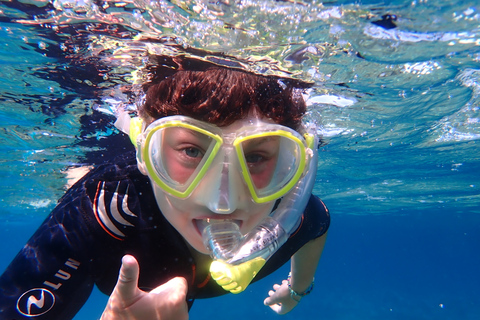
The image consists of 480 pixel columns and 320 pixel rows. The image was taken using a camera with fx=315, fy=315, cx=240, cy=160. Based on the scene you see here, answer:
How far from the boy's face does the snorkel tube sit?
5.0 inches

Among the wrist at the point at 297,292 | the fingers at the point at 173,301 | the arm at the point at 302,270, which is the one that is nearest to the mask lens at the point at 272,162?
the fingers at the point at 173,301

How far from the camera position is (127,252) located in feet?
12.6

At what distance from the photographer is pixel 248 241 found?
117 inches

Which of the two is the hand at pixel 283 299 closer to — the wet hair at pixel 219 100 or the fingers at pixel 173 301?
the wet hair at pixel 219 100

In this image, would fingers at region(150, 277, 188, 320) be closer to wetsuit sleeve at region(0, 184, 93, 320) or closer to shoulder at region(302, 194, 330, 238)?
wetsuit sleeve at region(0, 184, 93, 320)

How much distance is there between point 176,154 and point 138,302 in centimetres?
143

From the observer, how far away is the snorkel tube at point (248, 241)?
2621 mm

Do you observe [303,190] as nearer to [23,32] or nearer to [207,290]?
[207,290]

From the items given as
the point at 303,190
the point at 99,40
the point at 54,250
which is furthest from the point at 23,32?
the point at 303,190

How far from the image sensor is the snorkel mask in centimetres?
282

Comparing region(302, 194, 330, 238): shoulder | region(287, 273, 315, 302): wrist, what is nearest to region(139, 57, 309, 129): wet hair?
region(302, 194, 330, 238): shoulder

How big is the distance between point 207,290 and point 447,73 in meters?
6.45

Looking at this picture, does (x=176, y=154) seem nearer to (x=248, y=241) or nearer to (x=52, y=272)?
(x=248, y=241)

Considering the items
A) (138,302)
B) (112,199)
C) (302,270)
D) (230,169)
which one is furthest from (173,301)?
(302,270)
